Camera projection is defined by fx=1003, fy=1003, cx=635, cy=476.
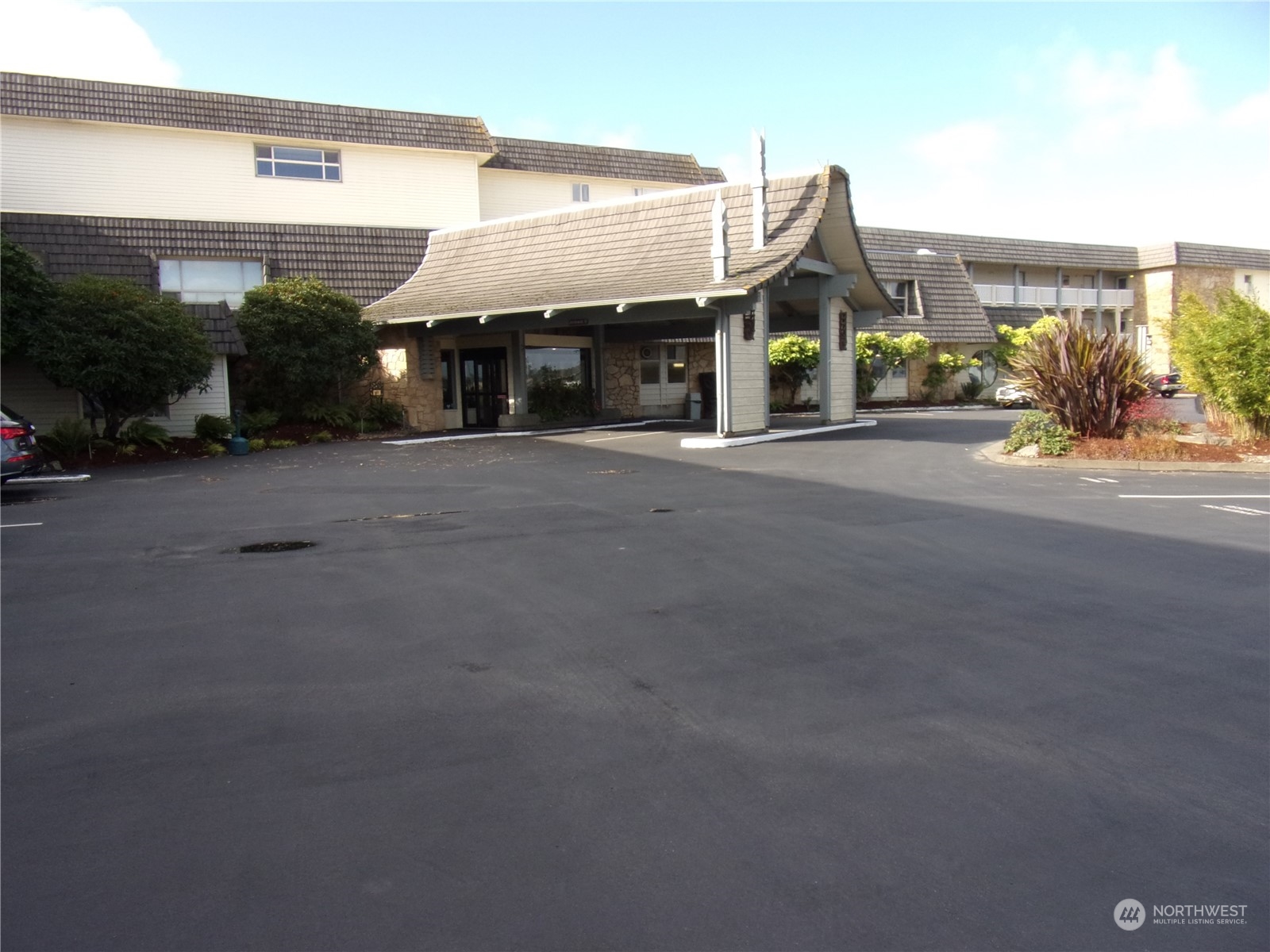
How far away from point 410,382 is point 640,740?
2371 cm

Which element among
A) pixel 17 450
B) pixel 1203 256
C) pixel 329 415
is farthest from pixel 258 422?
pixel 1203 256

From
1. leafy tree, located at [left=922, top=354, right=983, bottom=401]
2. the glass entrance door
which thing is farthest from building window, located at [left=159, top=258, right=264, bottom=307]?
leafy tree, located at [left=922, top=354, right=983, bottom=401]

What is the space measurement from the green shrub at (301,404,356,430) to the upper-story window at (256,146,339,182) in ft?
41.2

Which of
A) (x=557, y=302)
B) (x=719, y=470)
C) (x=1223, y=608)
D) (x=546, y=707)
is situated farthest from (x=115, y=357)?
(x=1223, y=608)

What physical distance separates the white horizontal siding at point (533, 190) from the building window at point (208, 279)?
1244cm

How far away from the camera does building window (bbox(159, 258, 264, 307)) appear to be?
86.5ft

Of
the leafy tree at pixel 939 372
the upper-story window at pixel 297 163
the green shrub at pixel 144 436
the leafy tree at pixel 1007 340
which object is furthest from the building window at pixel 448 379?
the leafy tree at pixel 1007 340

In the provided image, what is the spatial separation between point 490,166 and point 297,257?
39.8 feet

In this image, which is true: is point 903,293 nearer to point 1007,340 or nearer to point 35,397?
point 1007,340

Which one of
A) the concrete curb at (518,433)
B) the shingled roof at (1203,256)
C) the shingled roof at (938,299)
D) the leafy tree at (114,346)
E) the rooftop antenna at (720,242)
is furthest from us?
the shingled roof at (1203,256)

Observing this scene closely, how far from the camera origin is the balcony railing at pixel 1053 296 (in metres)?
49.1

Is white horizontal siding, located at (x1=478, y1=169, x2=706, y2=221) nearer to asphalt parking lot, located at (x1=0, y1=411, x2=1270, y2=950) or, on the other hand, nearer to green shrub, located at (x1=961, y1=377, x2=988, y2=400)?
green shrub, located at (x1=961, y1=377, x2=988, y2=400)

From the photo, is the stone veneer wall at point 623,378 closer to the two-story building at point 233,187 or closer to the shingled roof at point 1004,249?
the two-story building at point 233,187

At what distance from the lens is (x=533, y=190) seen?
39.3 m
